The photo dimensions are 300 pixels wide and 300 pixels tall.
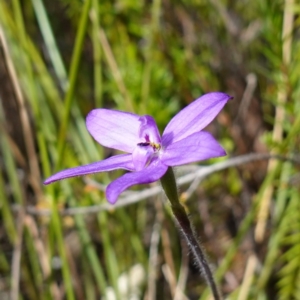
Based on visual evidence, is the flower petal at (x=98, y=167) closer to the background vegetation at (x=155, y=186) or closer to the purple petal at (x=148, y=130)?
the purple petal at (x=148, y=130)

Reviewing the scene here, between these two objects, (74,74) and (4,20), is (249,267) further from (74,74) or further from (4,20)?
(4,20)

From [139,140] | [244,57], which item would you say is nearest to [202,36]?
[244,57]

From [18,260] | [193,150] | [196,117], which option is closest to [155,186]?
[18,260]

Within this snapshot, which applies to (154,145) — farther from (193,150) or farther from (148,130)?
(193,150)

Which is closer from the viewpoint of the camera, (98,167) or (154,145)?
(98,167)

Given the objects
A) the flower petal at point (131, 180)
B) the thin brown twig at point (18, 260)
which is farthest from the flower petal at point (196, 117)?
the thin brown twig at point (18, 260)

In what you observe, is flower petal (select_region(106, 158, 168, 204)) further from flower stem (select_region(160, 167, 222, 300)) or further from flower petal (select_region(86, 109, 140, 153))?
flower petal (select_region(86, 109, 140, 153))

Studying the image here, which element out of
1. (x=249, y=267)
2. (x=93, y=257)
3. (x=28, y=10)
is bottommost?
(x=249, y=267)
